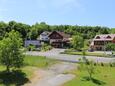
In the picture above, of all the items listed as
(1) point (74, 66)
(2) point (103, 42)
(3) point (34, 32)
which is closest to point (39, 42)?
(3) point (34, 32)

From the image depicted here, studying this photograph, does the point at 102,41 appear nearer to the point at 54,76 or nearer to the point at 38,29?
the point at 38,29

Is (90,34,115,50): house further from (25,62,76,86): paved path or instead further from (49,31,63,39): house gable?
(25,62,76,86): paved path

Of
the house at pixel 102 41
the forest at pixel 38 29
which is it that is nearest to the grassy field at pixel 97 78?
the house at pixel 102 41

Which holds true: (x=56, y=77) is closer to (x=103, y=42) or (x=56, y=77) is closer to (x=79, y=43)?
(x=79, y=43)

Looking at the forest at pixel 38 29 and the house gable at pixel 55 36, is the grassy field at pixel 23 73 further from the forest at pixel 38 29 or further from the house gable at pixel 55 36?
the forest at pixel 38 29

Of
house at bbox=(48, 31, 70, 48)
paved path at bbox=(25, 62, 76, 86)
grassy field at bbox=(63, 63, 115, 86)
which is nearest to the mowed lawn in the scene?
grassy field at bbox=(63, 63, 115, 86)

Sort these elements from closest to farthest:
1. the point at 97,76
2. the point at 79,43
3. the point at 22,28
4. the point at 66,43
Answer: the point at 97,76
the point at 79,43
the point at 66,43
the point at 22,28

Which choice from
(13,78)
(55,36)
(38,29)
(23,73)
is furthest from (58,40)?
(13,78)

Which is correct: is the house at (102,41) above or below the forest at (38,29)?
below
